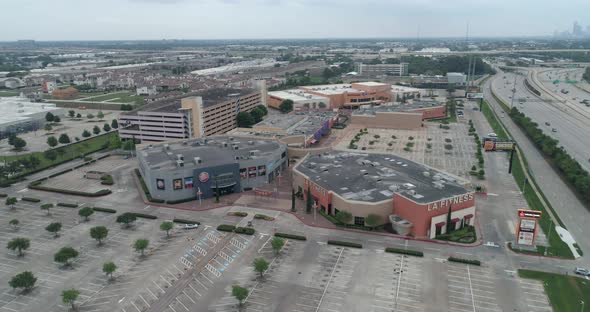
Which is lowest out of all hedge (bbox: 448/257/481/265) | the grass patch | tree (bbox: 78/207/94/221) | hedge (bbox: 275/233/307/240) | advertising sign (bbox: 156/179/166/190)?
the grass patch

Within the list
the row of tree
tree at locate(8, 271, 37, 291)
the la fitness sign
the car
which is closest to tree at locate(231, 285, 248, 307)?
tree at locate(8, 271, 37, 291)

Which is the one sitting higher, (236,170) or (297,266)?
(236,170)

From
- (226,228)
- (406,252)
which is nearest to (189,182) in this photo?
(226,228)

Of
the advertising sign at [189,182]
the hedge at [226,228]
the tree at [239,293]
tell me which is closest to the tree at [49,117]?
the advertising sign at [189,182]

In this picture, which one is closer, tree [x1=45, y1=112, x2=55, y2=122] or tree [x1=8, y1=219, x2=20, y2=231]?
tree [x1=8, y1=219, x2=20, y2=231]

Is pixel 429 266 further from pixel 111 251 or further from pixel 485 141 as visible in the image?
pixel 485 141

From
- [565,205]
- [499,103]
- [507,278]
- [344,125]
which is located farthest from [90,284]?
[499,103]

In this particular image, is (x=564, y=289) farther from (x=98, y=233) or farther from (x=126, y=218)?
(x=98, y=233)

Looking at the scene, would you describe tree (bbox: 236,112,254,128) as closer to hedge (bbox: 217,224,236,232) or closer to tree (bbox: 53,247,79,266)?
hedge (bbox: 217,224,236,232)

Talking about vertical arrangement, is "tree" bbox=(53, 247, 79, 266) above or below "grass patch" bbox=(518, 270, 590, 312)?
above
